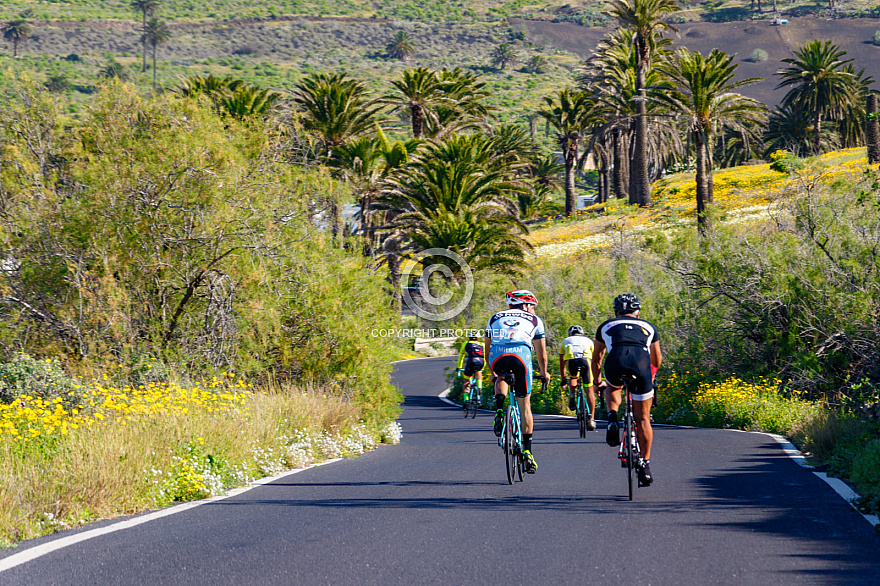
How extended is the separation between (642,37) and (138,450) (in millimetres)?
50283

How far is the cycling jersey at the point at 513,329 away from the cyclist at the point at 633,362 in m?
1.10

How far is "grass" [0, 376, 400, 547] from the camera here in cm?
772

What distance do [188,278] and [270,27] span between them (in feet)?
591

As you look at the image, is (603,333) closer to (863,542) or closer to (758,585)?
(863,542)

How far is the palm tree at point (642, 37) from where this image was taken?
51812mm

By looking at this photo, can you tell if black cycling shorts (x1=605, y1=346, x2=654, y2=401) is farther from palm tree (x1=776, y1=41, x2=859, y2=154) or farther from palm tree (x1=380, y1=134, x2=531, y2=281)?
palm tree (x1=776, y1=41, x2=859, y2=154)

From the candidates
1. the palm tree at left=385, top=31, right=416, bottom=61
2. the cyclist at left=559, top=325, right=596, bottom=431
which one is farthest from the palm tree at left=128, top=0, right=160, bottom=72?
the cyclist at left=559, top=325, right=596, bottom=431

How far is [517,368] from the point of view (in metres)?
9.82

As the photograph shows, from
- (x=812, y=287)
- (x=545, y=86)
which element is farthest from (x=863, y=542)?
(x=545, y=86)

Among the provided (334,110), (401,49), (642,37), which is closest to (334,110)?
(334,110)

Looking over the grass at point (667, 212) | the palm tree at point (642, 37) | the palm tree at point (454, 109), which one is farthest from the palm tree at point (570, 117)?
the palm tree at point (454, 109)

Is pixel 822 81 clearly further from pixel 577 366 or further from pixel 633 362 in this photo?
pixel 633 362

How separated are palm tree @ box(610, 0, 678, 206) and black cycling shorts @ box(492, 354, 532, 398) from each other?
4304 centimetres

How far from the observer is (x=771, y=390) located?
1939 cm
